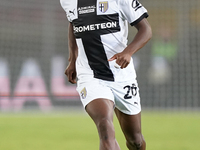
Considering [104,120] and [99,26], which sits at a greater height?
[99,26]

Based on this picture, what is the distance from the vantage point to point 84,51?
4.46 meters

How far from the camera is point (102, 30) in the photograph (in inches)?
171

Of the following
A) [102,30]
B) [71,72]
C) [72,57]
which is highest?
[102,30]

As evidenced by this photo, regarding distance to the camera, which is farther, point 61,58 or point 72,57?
point 61,58

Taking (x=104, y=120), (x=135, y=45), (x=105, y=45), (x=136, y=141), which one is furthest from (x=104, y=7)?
(x=136, y=141)

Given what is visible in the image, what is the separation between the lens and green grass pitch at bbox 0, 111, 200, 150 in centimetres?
721

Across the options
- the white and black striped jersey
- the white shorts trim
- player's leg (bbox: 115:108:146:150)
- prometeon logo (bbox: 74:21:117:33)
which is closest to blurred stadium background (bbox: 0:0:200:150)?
player's leg (bbox: 115:108:146:150)

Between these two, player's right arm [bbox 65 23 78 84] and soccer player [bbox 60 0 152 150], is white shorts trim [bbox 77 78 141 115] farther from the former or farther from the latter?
player's right arm [bbox 65 23 78 84]

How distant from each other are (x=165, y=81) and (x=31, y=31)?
463 cm

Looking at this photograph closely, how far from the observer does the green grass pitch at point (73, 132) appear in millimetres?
7207

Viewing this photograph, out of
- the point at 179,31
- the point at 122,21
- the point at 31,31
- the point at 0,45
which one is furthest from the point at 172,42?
the point at 122,21

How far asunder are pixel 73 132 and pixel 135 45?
5.32 m

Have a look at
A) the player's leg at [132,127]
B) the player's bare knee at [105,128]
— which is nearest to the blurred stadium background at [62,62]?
the player's leg at [132,127]

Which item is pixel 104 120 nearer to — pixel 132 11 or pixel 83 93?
pixel 83 93
